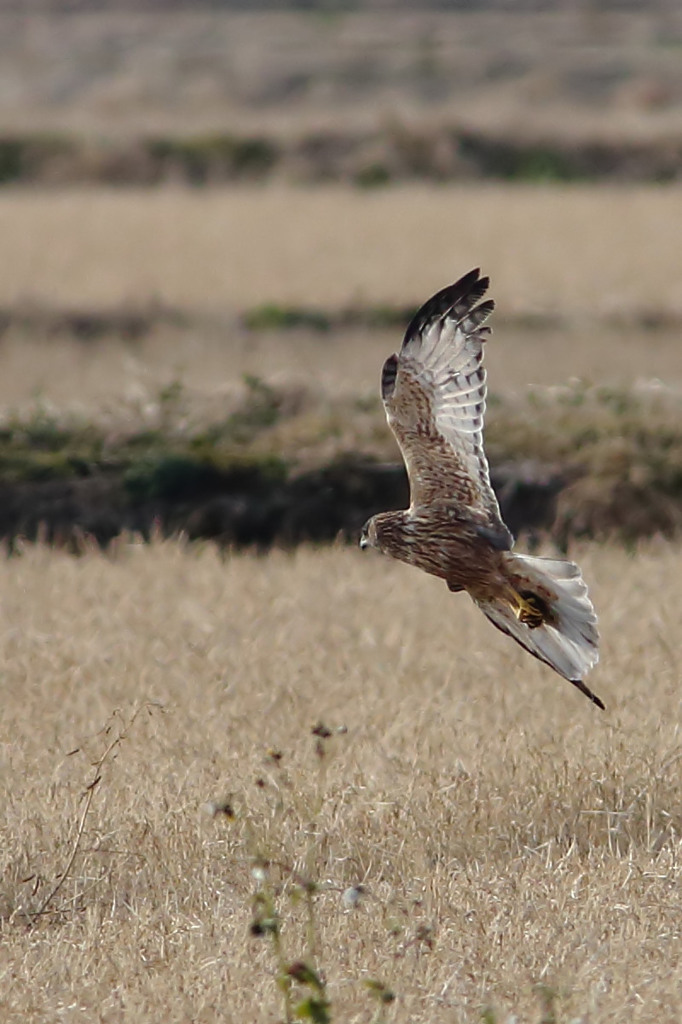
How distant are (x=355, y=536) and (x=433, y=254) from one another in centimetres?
783

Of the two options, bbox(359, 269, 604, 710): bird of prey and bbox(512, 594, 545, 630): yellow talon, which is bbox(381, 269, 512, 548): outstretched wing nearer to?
bbox(359, 269, 604, 710): bird of prey

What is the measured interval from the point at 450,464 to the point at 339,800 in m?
1.05

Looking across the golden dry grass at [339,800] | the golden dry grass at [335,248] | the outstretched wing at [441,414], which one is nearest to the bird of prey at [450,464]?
the outstretched wing at [441,414]

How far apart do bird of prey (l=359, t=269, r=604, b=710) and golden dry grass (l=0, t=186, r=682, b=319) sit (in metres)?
8.90

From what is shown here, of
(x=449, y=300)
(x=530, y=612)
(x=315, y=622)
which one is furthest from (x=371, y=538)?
(x=315, y=622)

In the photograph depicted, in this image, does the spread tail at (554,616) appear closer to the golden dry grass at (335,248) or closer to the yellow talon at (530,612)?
the yellow talon at (530,612)

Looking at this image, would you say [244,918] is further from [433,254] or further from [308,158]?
[308,158]

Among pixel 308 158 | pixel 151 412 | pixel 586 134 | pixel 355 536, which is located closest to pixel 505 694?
pixel 355 536

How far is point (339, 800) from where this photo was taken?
5.00 metres

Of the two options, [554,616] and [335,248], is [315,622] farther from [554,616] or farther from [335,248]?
[335,248]

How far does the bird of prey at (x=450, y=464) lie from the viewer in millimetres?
5102

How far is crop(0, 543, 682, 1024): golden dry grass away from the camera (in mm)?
3887

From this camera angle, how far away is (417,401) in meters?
5.22

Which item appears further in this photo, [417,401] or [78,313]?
[78,313]
